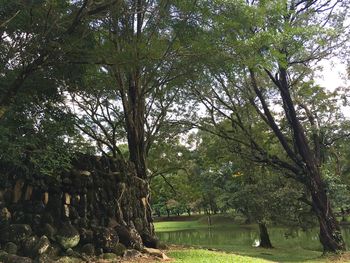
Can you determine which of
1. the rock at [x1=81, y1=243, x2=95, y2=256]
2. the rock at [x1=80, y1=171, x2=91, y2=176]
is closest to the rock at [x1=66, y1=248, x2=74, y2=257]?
the rock at [x1=81, y1=243, x2=95, y2=256]

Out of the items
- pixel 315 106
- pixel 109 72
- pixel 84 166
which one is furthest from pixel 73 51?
pixel 315 106

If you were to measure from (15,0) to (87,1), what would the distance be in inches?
45.1

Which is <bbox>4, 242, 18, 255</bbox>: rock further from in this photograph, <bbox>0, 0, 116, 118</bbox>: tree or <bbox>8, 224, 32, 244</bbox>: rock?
<bbox>0, 0, 116, 118</bbox>: tree

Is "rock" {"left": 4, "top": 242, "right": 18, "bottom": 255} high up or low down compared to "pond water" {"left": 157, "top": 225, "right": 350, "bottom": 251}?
up

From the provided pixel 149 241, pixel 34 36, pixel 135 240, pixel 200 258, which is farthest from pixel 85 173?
pixel 34 36

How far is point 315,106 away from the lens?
17.5 m

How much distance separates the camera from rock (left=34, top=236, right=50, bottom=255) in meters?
7.84

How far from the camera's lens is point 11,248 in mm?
7680

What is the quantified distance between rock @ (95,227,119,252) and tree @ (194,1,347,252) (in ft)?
14.9

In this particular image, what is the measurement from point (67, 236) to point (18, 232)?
3.27 ft

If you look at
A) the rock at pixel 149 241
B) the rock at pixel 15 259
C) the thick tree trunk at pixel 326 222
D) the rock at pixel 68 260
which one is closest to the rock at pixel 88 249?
the rock at pixel 68 260

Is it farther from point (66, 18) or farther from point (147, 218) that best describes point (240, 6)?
point (147, 218)

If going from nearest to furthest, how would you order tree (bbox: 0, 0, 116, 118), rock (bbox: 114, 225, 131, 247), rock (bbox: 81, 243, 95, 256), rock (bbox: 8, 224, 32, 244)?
tree (bbox: 0, 0, 116, 118) < rock (bbox: 8, 224, 32, 244) < rock (bbox: 81, 243, 95, 256) < rock (bbox: 114, 225, 131, 247)

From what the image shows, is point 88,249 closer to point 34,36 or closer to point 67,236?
point 67,236
